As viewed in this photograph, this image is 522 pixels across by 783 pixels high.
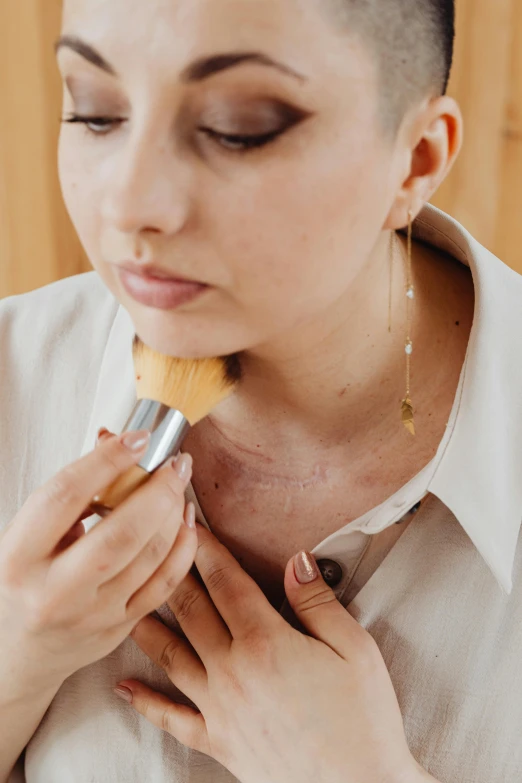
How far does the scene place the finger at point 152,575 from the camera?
1.86ft

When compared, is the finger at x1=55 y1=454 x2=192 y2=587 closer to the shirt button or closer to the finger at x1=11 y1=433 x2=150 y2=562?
the finger at x1=11 y1=433 x2=150 y2=562

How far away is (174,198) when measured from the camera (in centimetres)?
51

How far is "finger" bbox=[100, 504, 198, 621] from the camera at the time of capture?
0.57 metres

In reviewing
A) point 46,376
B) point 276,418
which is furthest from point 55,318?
point 276,418

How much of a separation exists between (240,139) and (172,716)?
17.9 inches

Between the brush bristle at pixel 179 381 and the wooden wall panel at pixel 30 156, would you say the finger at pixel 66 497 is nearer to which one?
Result: the brush bristle at pixel 179 381

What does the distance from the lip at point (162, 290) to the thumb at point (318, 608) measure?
252mm

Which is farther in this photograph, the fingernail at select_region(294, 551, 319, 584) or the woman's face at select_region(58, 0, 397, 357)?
the fingernail at select_region(294, 551, 319, 584)

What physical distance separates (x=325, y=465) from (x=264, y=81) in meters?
0.36

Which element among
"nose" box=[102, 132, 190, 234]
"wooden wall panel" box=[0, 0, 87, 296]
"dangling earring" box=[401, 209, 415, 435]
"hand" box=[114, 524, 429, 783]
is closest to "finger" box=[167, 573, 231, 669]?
"hand" box=[114, 524, 429, 783]

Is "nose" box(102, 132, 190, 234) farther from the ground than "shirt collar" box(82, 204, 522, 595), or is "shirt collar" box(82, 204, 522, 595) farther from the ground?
"nose" box(102, 132, 190, 234)

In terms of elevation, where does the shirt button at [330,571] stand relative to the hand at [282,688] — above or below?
above

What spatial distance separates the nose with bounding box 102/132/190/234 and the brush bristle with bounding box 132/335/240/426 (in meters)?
0.13

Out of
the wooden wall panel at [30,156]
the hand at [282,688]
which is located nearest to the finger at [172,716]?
the hand at [282,688]
